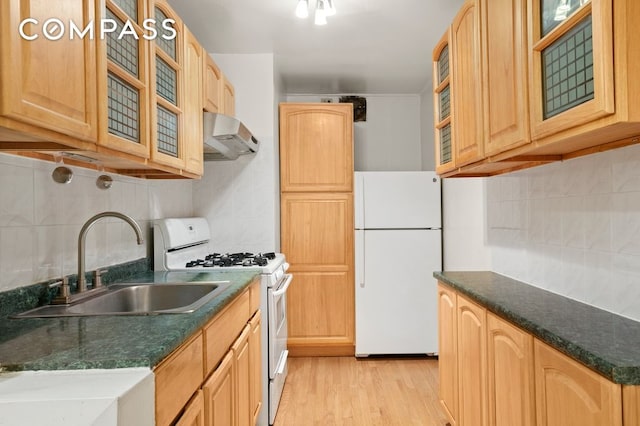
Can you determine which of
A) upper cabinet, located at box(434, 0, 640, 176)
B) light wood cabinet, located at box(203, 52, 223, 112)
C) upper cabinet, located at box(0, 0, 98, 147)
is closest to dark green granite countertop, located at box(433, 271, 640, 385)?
upper cabinet, located at box(434, 0, 640, 176)

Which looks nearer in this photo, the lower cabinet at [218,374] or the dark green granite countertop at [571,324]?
the dark green granite countertop at [571,324]

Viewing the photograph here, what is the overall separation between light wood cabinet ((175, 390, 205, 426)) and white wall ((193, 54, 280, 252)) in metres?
1.87

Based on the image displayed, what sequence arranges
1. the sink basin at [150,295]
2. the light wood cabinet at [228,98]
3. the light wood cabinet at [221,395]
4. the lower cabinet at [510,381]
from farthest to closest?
the light wood cabinet at [228,98], the sink basin at [150,295], the light wood cabinet at [221,395], the lower cabinet at [510,381]

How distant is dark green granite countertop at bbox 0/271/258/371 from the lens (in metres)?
0.87

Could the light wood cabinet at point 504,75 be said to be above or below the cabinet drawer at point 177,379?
above

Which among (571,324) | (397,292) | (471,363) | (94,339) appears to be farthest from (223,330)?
(397,292)

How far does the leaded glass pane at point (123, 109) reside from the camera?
133 cm

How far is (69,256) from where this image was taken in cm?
159

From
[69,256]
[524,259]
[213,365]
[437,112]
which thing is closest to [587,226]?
[524,259]

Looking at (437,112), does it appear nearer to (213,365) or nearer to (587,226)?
(587,226)

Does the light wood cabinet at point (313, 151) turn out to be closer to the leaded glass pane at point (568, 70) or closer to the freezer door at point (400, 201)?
the freezer door at point (400, 201)

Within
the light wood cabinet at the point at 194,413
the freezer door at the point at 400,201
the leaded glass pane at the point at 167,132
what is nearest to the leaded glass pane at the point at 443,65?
the freezer door at the point at 400,201

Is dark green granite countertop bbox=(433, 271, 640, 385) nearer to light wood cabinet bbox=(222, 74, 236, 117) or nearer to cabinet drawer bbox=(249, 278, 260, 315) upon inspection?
cabinet drawer bbox=(249, 278, 260, 315)

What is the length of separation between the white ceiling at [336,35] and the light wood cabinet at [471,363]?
6.07ft
